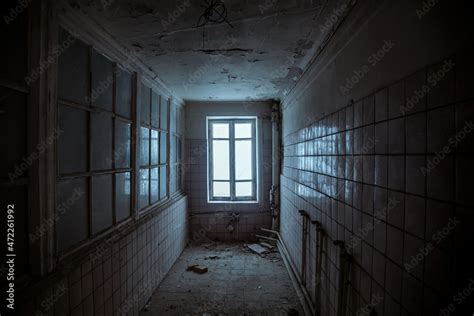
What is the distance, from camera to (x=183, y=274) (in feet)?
12.5

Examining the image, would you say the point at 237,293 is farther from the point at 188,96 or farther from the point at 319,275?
the point at 188,96

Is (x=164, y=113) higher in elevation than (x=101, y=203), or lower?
higher

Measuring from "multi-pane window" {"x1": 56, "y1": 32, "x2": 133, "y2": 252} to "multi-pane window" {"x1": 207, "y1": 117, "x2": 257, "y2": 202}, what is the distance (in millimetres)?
2828

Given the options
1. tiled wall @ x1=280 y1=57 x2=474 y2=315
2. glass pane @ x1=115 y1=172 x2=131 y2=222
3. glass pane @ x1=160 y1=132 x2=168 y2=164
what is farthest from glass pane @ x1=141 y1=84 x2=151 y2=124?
tiled wall @ x1=280 y1=57 x2=474 y2=315

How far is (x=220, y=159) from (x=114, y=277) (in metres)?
3.41

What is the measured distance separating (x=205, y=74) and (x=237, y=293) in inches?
110

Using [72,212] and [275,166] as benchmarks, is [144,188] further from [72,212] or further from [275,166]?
[275,166]

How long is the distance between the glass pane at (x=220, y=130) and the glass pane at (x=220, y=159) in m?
0.12

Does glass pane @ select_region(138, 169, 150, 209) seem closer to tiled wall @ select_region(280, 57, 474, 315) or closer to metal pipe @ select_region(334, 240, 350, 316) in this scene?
tiled wall @ select_region(280, 57, 474, 315)

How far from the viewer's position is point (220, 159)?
18.0 feet

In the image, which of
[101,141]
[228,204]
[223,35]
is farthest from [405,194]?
[228,204]

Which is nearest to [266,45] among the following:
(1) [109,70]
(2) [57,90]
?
(1) [109,70]

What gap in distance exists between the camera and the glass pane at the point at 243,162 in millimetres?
5469

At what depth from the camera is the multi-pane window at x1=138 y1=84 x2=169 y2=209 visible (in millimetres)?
3133
